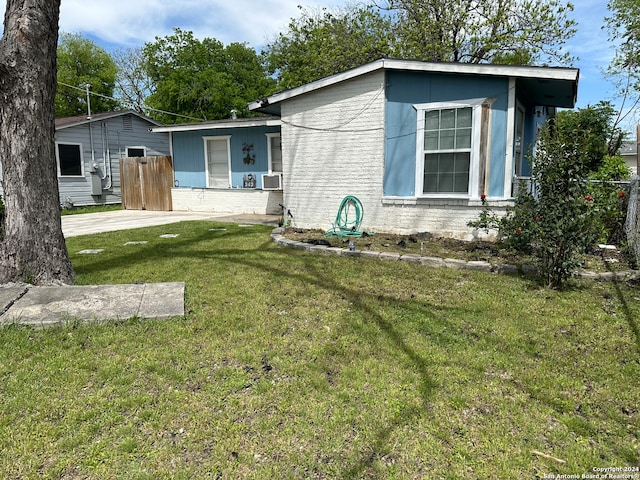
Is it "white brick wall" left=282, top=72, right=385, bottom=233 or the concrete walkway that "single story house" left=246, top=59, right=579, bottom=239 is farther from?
the concrete walkway

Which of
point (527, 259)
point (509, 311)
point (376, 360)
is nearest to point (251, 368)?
point (376, 360)

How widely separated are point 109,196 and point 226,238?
11.4 m

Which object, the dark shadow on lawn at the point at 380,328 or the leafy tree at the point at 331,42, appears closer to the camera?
the dark shadow on lawn at the point at 380,328

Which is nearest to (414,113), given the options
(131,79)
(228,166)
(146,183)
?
(228,166)

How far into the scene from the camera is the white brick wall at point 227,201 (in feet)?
41.1

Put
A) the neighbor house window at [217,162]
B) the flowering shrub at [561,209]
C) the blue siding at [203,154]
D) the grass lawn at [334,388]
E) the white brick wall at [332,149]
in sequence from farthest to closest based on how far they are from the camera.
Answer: the neighbor house window at [217,162] → the blue siding at [203,154] → the white brick wall at [332,149] → the flowering shrub at [561,209] → the grass lawn at [334,388]

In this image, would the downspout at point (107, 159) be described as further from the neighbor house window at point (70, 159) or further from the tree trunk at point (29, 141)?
the tree trunk at point (29, 141)

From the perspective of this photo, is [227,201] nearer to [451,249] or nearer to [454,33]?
[451,249]

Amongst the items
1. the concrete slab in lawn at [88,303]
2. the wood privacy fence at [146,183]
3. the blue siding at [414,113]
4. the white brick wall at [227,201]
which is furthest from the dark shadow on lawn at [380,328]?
the wood privacy fence at [146,183]

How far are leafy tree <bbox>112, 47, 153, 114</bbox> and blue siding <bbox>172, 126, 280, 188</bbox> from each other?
22.5 meters

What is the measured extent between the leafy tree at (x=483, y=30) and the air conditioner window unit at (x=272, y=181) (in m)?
11.1

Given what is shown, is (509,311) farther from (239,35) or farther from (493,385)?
(239,35)

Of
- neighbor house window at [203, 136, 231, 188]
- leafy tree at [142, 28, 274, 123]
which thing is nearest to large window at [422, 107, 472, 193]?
neighbor house window at [203, 136, 231, 188]

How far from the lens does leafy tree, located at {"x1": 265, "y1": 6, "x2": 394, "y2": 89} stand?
20.7m
